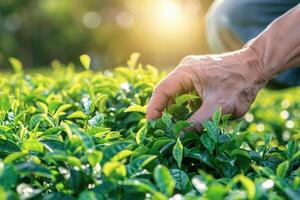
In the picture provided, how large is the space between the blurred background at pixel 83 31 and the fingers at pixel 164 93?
27.7m

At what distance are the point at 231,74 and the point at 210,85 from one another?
0.34ft

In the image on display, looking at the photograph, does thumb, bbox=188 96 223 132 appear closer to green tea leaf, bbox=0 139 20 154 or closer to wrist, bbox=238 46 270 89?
wrist, bbox=238 46 270 89

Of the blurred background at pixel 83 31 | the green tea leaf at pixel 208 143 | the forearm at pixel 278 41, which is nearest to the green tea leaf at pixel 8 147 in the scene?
the green tea leaf at pixel 208 143

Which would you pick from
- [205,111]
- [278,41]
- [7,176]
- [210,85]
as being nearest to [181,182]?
[7,176]

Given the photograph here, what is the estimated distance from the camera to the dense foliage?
4.30 ft

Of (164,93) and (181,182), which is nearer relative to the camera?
(181,182)

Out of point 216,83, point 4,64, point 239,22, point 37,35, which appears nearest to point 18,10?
point 37,35

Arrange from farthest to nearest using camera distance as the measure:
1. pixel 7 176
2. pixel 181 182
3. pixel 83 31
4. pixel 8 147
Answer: pixel 83 31 < pixel 8 147 < pixel 181 182 < pixel 7 176

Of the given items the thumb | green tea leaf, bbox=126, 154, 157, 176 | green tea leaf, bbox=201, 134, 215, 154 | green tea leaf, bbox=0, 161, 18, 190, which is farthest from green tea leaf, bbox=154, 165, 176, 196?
the thumb

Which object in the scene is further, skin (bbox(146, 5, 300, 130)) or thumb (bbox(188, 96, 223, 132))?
skin (bbox(146, 5, 300, 130))

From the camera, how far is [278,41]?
2.31 m

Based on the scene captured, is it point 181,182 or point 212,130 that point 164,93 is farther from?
point 181,182

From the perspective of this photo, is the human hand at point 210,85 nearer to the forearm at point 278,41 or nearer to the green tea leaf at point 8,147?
the forearm at point 278,41

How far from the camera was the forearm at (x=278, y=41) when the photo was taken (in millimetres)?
2299
